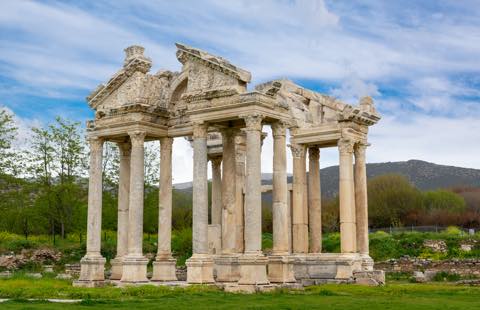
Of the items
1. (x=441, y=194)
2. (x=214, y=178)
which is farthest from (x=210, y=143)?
(x=441, y=194)

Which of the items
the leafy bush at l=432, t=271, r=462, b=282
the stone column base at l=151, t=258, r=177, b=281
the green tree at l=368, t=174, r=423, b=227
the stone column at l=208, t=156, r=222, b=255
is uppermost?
the green tree at l=368, t=174, r=423, b=227

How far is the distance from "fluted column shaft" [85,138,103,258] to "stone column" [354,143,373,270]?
12.7m

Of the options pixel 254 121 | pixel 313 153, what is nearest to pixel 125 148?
pixel 254 121

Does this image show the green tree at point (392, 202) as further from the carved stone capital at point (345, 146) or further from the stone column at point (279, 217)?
the stone column at point (279, 217)

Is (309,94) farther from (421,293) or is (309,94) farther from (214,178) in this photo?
(421,293)

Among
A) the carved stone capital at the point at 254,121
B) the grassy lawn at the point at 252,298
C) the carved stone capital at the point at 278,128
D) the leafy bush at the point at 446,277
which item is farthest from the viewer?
the leafy bush at the point at 446,277

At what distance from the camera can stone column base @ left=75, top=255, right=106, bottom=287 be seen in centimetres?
2744

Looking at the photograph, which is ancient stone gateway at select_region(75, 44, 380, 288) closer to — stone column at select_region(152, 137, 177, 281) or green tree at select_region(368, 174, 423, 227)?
stone column at select_region(152, 137, 177, 281)

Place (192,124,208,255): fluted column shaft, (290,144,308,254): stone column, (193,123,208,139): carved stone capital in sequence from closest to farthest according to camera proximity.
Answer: (192,124,208,255): fluted column shaft → (193,123,208,139): carved stone capital → (290,144,308,254): stone column

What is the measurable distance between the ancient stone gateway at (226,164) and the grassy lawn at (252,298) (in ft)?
7.90

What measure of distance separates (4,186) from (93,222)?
20096 millimetres

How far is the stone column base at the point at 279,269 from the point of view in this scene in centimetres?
2525

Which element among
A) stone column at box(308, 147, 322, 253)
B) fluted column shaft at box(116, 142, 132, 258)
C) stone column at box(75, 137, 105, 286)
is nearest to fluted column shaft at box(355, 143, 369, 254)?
stone column at box(308, 147, 322, 253)

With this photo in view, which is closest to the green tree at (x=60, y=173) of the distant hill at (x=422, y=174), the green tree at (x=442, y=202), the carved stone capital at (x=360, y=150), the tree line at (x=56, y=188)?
the tree line at (x=56, y=188)
